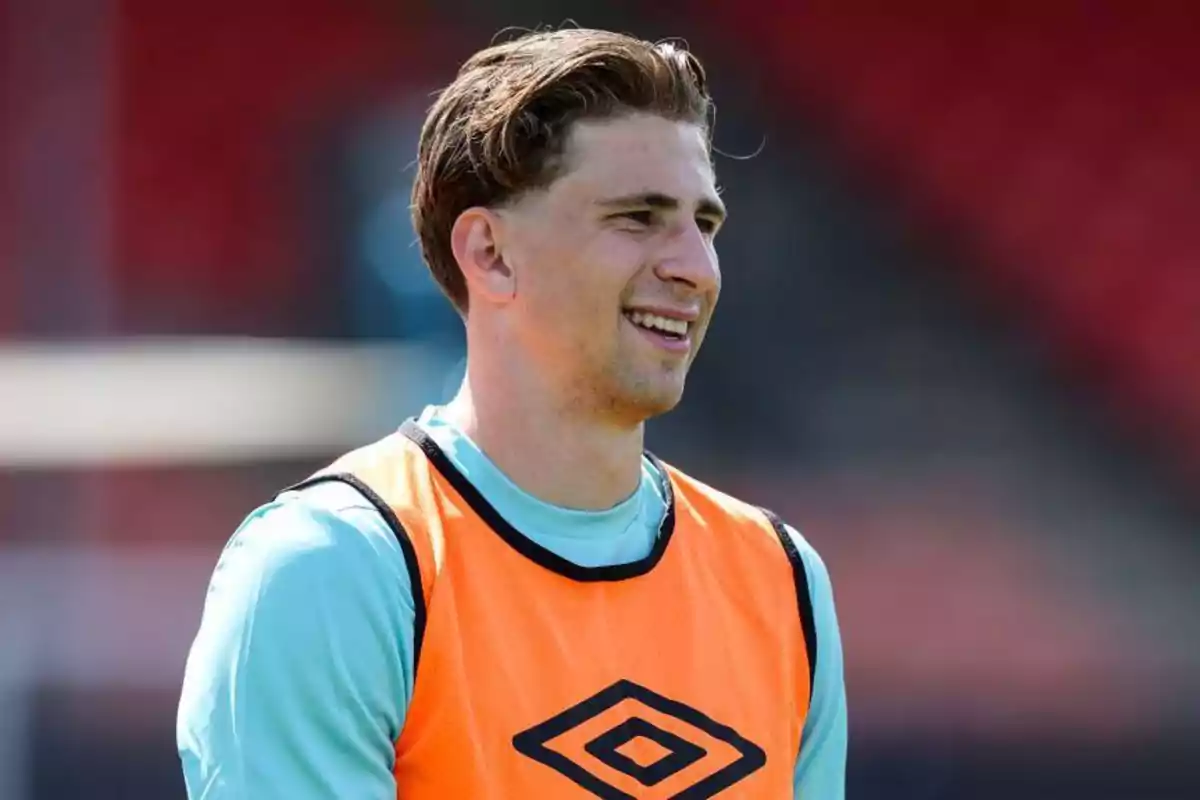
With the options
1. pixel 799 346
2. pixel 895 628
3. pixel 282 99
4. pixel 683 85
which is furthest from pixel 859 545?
pixel 683 85

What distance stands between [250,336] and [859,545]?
1355mm

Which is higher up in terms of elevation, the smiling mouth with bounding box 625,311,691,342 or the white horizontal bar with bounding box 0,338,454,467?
the white horizontal bar with bounding box 0,338,454,467

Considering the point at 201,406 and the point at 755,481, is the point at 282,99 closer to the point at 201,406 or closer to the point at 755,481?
the point at 201,406

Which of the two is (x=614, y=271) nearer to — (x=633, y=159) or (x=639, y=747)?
(x=633, y=159)

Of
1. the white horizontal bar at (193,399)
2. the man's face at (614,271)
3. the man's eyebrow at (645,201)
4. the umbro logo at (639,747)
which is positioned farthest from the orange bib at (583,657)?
the white horizontal bar at (193,399)

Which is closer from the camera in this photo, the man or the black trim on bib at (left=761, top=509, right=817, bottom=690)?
the man

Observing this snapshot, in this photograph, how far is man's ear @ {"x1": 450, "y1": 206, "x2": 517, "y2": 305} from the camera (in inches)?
57.3

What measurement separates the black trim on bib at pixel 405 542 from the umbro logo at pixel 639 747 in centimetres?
11

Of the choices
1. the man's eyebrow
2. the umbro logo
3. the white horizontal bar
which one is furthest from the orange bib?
the white horizontal bar

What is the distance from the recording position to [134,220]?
373 centimetres

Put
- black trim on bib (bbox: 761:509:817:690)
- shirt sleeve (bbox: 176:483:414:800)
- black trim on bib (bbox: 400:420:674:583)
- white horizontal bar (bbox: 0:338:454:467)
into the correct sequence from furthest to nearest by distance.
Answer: white horizontal bar (bbox: 0:338:454:467), black trim on bib (bbox: 761:509:817:690), black trim on bib (bbox: 400:420:674:583), shirt sleeve (bbox: 176:483:414:800)

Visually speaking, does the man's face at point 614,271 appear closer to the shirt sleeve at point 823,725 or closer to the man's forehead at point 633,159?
the man's forehead at point 633,159

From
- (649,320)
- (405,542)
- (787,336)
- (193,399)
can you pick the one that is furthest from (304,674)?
(787,336)

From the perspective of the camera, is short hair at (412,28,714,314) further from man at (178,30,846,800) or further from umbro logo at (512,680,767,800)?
umbro logo at (512,680,767,800)
